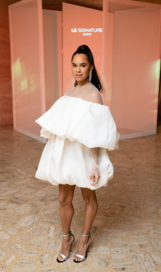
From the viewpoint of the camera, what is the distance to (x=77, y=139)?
6.50 feet

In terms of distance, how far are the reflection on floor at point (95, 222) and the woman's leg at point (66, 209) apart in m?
0.11

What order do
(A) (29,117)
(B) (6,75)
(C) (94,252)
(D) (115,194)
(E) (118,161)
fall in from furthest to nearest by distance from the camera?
1. (B) (6,75)
2. (A) (29,117)
3. (E) (118,161)
4. (D) (115,194)
5. (C) (94,252)

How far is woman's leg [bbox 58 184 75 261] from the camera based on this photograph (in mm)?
2275

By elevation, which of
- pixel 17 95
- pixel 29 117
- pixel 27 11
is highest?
pixel 27 11

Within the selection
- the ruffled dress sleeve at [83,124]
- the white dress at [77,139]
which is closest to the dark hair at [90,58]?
the white dress at [77,139]

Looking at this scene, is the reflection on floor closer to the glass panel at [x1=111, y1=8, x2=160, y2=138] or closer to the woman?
the woman

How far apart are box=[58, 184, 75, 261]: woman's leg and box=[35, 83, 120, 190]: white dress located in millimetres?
162

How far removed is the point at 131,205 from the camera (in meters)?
3.45

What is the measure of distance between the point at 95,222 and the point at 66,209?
0.84 meters

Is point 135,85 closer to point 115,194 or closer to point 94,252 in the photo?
point 115,194

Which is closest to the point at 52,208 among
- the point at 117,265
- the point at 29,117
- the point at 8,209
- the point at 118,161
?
the point at 8,209

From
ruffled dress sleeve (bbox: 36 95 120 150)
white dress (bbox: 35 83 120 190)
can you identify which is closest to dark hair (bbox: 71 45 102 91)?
white dress (bbox: 35 83 120 190)

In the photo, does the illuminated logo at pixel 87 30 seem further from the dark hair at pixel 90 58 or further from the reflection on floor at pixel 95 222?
the dark hair at pixel 90 58

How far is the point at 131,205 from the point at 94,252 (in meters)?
1.07
